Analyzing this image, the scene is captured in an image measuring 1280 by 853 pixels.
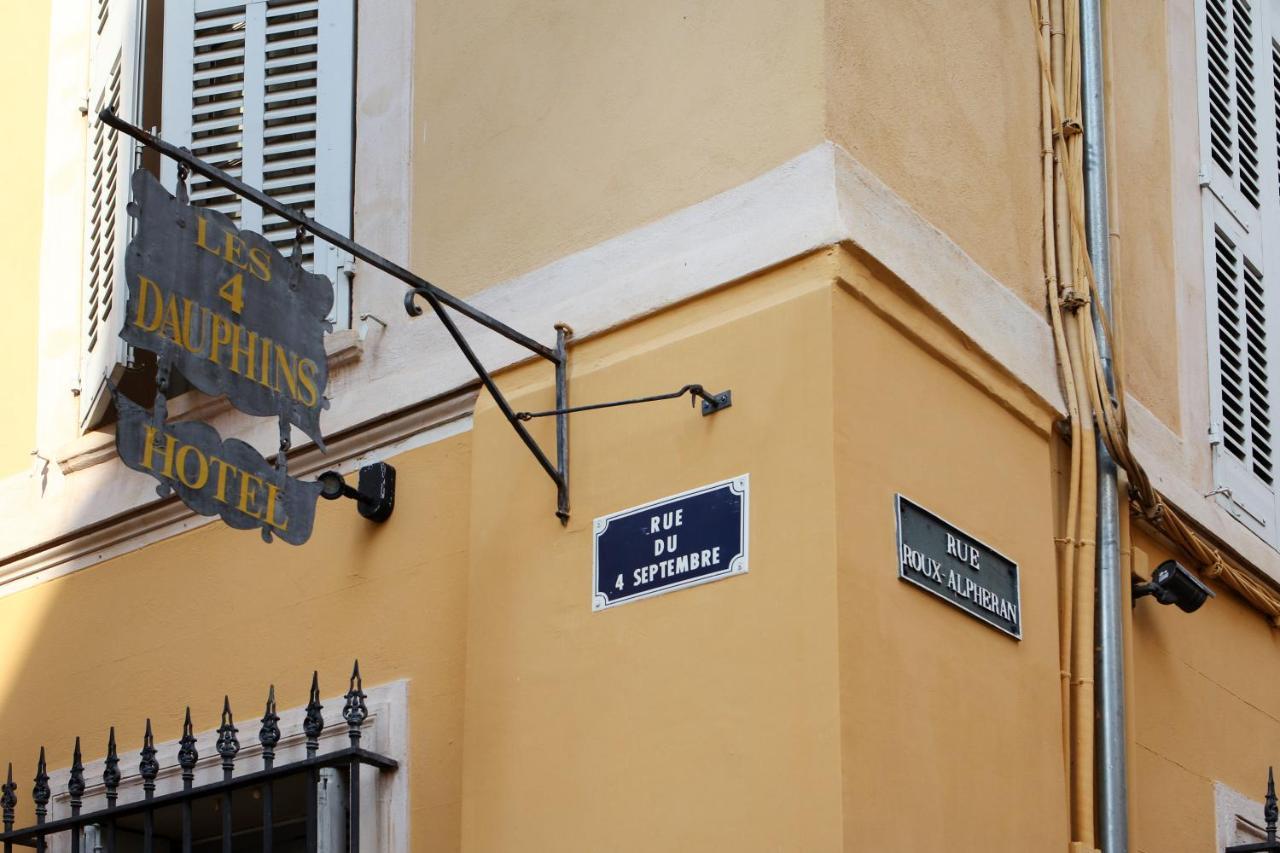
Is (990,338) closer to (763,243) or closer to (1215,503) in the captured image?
(763,243)

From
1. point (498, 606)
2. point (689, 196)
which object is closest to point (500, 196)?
point (689, 196)

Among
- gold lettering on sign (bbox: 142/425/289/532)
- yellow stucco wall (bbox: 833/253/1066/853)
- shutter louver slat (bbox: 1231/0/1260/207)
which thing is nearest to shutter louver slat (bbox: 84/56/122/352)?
gold lettering on sign (bbox: 142/425/289/532)

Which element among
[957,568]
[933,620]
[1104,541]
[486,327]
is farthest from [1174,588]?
[486,327]

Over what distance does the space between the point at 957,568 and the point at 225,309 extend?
2.51 meters

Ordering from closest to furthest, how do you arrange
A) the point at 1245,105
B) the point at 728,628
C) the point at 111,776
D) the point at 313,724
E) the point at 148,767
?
the point at 728,628 → the point at 313,724 → the point at 148,767 → the point at 111,776 → the point at 1245,105

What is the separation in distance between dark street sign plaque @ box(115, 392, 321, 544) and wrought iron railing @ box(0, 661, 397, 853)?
0.71 meters

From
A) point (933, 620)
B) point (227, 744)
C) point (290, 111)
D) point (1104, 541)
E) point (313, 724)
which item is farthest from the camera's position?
point (290, 111)

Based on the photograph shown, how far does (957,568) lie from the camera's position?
730 centimetres

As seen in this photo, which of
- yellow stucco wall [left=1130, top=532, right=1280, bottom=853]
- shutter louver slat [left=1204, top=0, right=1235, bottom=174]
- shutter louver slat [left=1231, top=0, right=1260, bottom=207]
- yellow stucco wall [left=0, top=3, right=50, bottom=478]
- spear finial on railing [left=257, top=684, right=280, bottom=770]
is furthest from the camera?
shutter louver slat [left=1231, top=0, right=1260, bottom=207]

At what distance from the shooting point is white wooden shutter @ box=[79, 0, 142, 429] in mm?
9094

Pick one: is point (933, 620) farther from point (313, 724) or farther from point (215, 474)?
point (215, 474)

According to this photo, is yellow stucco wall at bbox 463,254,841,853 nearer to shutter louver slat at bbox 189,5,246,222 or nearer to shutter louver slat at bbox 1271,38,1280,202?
shutter louver slat at bbox 189,5,246,222

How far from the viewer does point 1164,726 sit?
27.7ft

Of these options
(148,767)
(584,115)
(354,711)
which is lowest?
(148,767)
